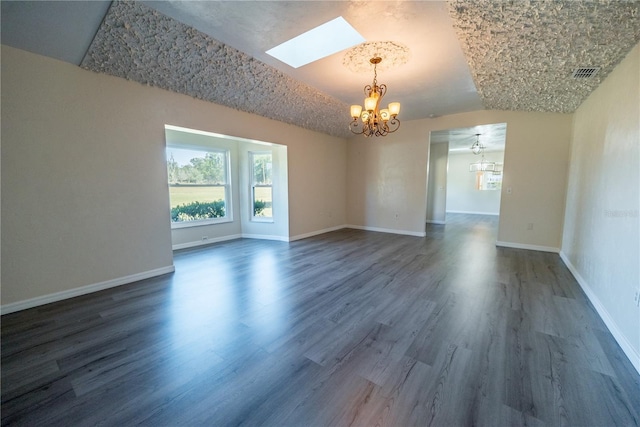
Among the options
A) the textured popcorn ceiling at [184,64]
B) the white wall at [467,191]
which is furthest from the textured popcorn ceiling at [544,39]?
the white wall at [467,191]

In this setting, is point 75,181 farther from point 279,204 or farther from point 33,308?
point 279,204

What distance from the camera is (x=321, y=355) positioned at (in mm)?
1844

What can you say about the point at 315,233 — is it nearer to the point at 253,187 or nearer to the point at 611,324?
the point at 253,187

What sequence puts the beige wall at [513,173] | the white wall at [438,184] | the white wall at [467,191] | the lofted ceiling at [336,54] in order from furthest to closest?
the white wall at [467,191]
the white wall at [438,184]
the beige wall at [513,173]
the lofted ceiling at [336,54]

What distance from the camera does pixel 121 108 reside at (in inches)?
118

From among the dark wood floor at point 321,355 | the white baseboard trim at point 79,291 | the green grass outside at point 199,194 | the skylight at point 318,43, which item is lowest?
the dark wood floor at point 321,355

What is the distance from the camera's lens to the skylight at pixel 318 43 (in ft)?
8.21

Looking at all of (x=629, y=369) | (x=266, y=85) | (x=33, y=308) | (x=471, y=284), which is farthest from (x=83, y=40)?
(x=629, y=369)

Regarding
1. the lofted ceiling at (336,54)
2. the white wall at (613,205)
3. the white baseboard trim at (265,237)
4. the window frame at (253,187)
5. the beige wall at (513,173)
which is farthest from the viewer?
the window frame at (253,187)

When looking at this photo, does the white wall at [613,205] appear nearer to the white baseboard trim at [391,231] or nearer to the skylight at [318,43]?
the skylight at [318,43]

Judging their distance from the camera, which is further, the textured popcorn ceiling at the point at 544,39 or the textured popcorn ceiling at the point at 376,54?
the textured popcorn ceiling at the point at 376,54

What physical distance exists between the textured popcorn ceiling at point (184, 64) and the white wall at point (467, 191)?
333 inches

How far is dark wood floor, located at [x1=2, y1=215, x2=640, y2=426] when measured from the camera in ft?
4.56

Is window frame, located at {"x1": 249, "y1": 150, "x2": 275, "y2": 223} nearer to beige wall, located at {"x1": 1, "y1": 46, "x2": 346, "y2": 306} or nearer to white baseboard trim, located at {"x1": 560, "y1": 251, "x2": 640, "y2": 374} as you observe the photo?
beige wall, located at {"x1": 1, "y1": 46, "x2": 346, "y2": 306}
